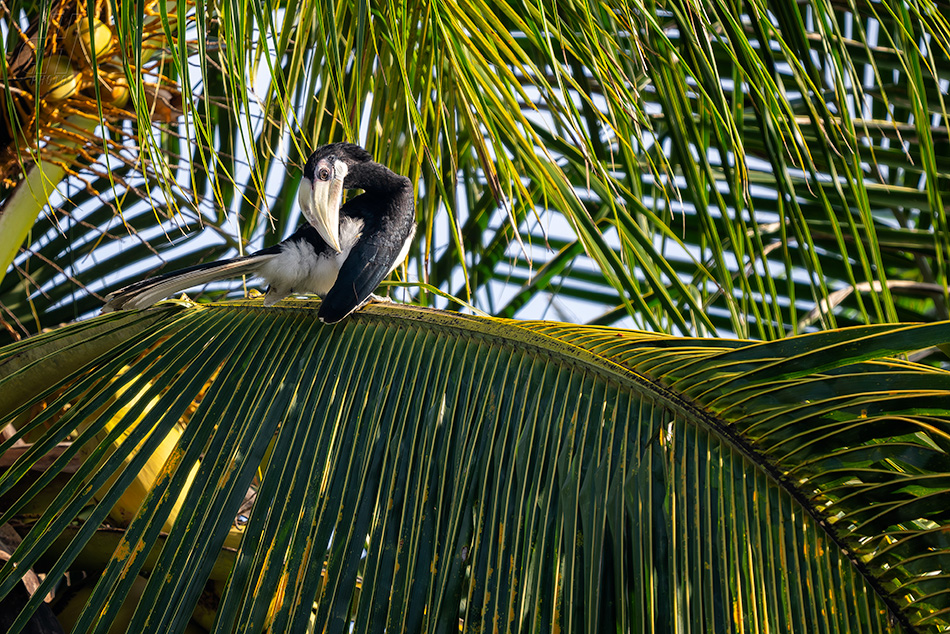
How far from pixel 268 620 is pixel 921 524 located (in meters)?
0.77

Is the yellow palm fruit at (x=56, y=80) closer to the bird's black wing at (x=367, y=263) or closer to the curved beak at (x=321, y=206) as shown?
the curved beak at (x=321, y=206)

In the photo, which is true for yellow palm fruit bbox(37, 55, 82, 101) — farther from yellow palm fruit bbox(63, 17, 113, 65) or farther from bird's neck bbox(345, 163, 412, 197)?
bird's neck bbox(345, 163, 412, 197)

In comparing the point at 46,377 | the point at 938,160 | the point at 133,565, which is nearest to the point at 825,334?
the point at 133,565

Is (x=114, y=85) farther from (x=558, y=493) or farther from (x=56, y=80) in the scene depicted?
(x=558, y=493)

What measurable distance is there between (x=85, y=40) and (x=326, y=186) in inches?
22.6

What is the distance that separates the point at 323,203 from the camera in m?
1.62

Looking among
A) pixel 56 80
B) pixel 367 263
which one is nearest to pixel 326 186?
pixel 367 263

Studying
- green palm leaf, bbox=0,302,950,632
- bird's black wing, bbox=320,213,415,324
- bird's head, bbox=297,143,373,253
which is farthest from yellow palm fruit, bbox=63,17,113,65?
green palm leaf, bbox=0,302,950,632

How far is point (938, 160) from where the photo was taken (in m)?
2.19

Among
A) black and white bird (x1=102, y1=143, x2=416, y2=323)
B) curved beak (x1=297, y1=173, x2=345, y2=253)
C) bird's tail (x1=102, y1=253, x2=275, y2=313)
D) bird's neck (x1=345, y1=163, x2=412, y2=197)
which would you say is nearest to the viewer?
bird's tail (x1=102, y1=253, x2=275, y2=313)

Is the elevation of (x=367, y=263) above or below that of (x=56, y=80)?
below

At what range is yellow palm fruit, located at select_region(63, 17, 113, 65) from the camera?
5.22ft

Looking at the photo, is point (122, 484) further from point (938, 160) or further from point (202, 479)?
point (938, 160)

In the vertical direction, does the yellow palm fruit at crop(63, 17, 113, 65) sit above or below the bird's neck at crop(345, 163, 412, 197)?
above
